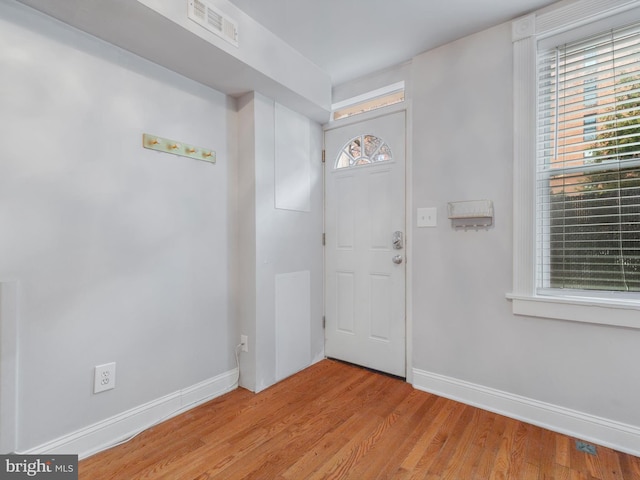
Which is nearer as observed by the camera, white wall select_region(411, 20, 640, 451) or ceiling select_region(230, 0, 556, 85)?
white wall select_region(411, 20, 640, 451)

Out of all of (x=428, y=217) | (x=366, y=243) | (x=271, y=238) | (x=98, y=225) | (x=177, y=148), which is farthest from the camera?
(x=366, y=243)

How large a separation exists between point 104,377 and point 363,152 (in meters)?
2.36

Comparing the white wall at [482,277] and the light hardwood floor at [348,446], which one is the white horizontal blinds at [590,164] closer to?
the white wall at [482,277]

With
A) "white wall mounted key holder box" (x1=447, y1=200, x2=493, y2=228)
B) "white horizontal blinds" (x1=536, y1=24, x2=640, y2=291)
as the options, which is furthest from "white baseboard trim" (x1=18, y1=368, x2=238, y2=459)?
"white horizontal blinds" (x1=536, y1=24, x2=640, y2=291)

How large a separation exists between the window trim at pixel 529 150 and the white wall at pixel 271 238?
Answer: 1.55 m

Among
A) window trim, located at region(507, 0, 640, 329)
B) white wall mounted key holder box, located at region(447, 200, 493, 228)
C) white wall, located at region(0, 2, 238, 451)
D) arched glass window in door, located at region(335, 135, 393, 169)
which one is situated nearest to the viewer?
white wall, located at region(0, 2, 238, 451)

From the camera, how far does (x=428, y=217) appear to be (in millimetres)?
2307

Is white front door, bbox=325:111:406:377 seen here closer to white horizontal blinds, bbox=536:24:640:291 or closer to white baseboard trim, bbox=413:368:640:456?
white baseboard trim, bbox=413:368:640:456

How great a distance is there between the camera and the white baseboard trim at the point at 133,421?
1.55 m

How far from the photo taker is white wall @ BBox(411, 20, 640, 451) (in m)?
1.73

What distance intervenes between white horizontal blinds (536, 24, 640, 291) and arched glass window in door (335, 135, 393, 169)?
3.48 feet

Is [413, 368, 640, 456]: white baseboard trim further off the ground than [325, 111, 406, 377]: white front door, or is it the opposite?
[325, 111, 406, 377]: white front door

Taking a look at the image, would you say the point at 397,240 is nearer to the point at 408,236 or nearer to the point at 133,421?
the point at 408,236

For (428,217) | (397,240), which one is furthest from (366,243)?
(428,217)
